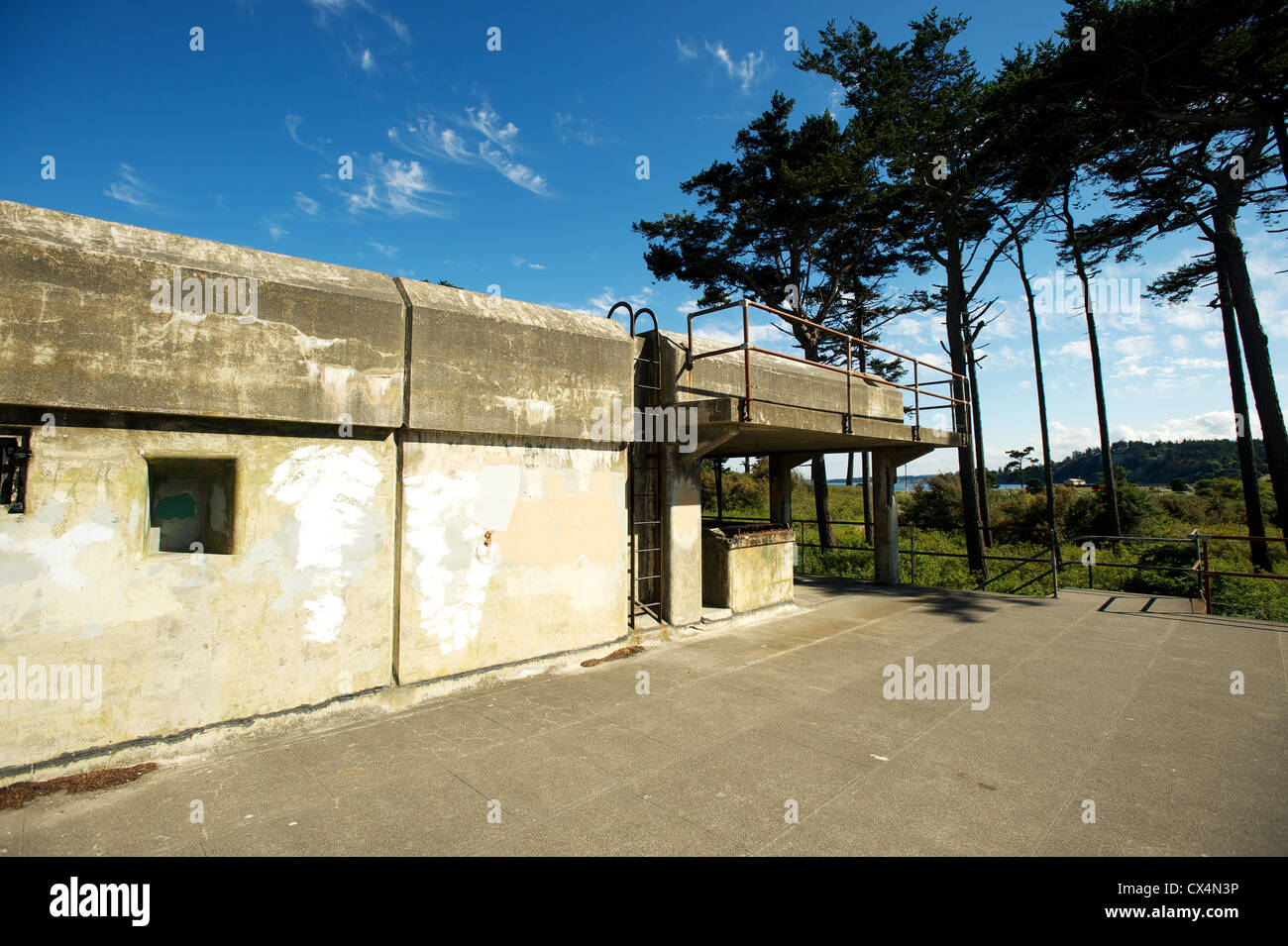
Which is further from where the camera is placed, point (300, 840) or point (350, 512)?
point (350, 512)

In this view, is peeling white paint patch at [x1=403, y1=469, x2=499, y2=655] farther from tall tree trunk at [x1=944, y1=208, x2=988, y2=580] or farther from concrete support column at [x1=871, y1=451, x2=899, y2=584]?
tall tree trunk at [x1=944, y1=208, x2=988, y2=580]

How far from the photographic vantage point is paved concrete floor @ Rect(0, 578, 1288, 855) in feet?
10.8

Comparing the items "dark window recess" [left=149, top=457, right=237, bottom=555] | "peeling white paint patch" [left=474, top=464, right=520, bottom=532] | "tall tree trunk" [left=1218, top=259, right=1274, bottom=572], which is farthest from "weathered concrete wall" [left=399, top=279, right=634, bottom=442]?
"tall tree trunk" [left=1218, top=259, right=1274, bottom=572]

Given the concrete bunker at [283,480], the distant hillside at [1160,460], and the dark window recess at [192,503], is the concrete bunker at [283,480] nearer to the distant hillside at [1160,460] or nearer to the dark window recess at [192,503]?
the dark window recess at [192,503]

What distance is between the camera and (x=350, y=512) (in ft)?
16.5

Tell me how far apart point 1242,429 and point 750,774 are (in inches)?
753

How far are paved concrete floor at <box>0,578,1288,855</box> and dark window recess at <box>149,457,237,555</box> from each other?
1588mm

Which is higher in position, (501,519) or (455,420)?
(455,420)

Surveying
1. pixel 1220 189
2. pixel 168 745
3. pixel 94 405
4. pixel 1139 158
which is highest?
pixel 1139 158

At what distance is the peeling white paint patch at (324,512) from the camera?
478cm

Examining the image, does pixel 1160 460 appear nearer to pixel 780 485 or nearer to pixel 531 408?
pixel 780 485
